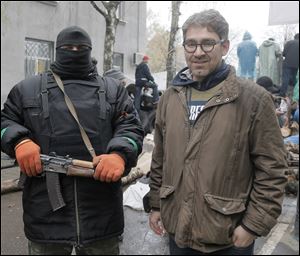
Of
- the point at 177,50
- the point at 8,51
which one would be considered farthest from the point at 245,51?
the point at 8,51

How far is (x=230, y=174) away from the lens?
1.72 meters

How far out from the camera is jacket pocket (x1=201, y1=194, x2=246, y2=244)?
1.71m

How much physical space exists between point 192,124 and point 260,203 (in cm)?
43

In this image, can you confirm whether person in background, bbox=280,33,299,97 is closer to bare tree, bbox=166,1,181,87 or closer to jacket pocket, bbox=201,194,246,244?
bare tree, bbox=166,1,181,87

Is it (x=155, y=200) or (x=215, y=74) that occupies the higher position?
(x=215, y=74)

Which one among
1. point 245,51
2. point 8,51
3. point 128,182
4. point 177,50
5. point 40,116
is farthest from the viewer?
point 8,51

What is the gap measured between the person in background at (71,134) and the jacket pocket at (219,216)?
0.43 metres

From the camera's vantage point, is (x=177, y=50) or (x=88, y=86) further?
(x=177, y=50)

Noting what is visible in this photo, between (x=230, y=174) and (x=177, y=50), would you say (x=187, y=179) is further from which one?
(x=177, y=50)

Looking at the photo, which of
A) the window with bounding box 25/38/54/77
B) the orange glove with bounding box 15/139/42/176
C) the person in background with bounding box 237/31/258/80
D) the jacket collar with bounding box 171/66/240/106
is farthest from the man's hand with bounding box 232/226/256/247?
the window with bounding box 25/38/54/77

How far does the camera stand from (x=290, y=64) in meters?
5.49

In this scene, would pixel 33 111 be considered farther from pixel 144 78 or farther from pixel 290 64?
pixel 290 64

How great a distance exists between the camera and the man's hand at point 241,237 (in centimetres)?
173

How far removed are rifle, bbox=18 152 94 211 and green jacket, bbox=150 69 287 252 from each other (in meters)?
0.43
